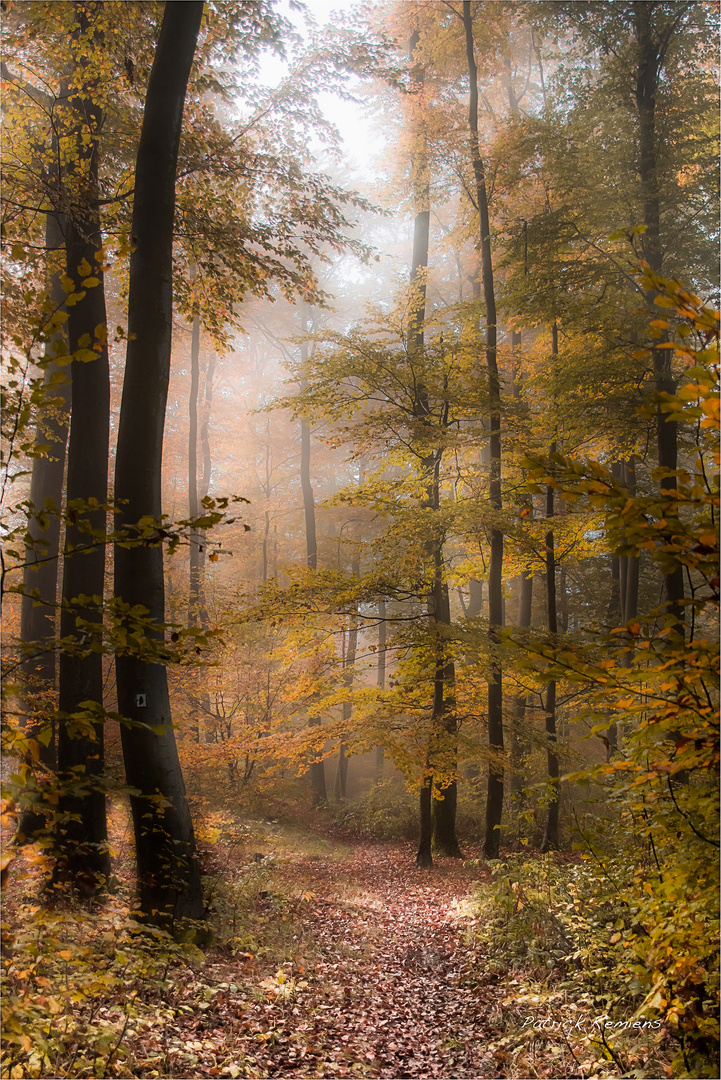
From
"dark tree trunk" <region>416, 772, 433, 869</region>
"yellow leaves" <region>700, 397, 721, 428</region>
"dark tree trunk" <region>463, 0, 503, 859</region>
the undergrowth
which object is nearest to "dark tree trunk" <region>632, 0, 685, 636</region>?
"dark tree trunk" <region>463, 0, 503, 859</region>

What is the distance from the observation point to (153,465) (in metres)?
4.68

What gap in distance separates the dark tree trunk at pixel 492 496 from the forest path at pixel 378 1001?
1.39 metres

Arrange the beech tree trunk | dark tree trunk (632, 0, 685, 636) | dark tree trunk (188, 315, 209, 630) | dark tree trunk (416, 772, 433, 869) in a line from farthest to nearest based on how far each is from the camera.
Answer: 1. dark tree trunk (188, 315, 209, 630)
2. dark tree trunk (416, 772, 433, 869)
3. the beech tree trunk
4. dark tree trunk (632, 0, 685, 636)

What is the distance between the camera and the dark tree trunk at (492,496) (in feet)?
26.7

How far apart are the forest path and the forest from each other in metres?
0.04

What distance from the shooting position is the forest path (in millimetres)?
3590

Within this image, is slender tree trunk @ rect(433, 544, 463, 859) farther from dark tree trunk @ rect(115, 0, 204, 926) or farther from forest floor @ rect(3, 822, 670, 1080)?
dark tree trunk @ rect(115, 0, 204, 926)

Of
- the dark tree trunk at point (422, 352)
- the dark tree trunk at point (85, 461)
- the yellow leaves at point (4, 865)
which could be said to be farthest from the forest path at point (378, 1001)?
the yellow leaves at point (4, 865)

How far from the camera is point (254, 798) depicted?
12.4 metres

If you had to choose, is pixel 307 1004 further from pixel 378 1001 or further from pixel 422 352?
pixel 422 352

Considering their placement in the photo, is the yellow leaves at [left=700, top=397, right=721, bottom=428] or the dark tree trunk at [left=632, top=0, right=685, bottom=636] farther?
the dark tree trunk at [left=632, top=0, right=685, bottom=636]

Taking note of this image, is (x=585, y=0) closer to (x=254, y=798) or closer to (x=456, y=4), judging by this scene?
→ (x=456, y=4)

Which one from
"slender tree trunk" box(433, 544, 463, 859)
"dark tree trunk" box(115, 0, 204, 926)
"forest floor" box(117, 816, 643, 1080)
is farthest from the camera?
"slender tree trunk" box(433, 544, 463, 859)

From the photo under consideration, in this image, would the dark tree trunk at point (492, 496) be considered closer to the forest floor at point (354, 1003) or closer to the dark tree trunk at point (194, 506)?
the forest floor at point (354, 1003)
